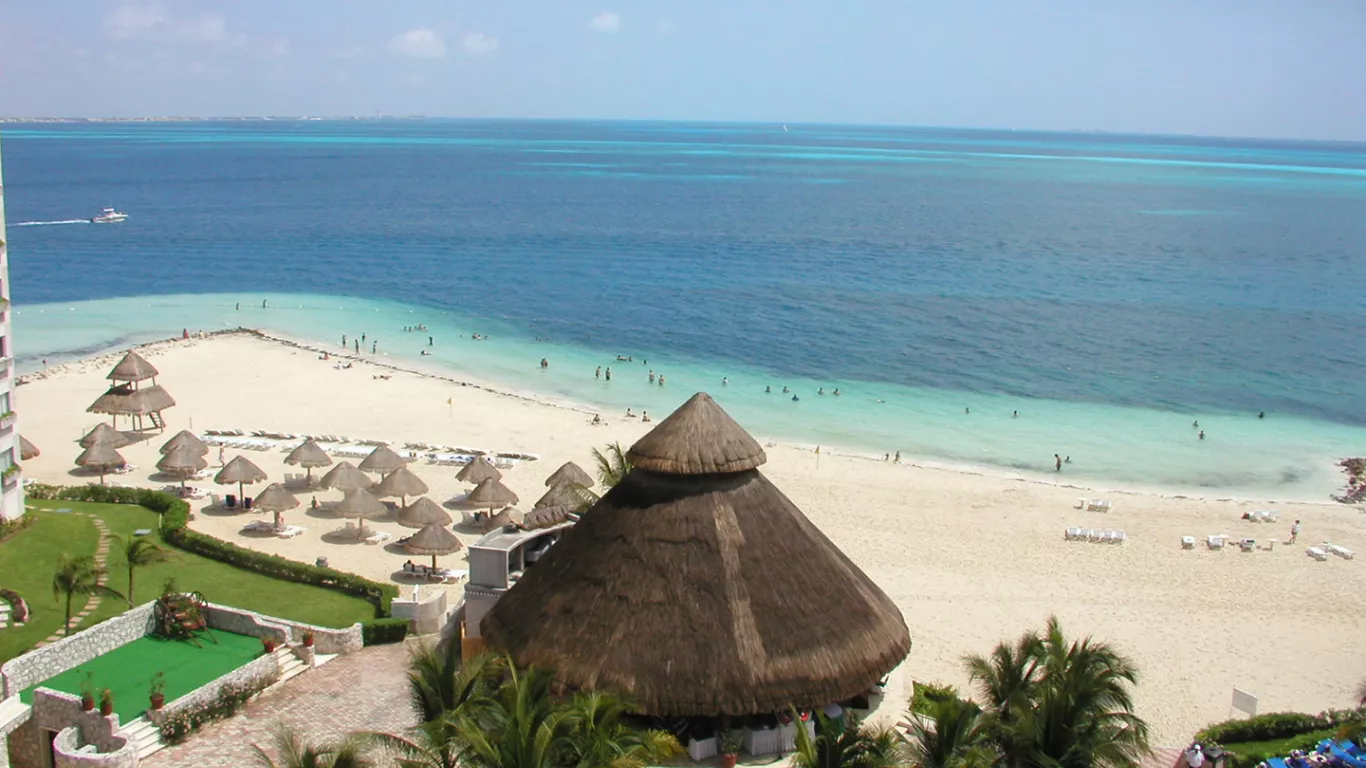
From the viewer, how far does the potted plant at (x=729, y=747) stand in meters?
14.8

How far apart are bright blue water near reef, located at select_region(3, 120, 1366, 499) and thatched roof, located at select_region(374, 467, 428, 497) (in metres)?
17.3

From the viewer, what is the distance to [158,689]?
16281mm

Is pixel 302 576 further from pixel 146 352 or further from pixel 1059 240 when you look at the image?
pixel 1059 240

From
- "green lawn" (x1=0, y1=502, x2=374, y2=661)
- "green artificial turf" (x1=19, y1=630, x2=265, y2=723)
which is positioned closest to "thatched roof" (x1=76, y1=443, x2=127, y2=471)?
"green lawn" (x1=0, y1=502, x2=374, y2=661)

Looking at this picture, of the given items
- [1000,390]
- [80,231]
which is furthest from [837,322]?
[80,231]

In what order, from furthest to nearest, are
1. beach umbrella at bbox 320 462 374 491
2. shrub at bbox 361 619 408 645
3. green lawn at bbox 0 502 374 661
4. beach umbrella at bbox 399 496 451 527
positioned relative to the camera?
beach umbrella at bbox 320 462 374 491
beach umbrella at bbox 399 496 451 527
green lawn at bbox 0 502 374 661
shrub at bbox 361 619 408 645

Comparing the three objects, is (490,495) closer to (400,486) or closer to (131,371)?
(400,486)

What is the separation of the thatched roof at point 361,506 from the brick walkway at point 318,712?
30.6 ft

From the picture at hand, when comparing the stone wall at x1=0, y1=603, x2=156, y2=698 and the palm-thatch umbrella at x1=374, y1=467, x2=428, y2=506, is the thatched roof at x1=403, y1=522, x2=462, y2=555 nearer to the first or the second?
the palm-thatch umbrella at x1=374, y1=467, x2=428, y2=506

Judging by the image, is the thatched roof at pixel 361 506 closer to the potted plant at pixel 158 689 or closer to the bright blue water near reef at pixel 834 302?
the potted plant at pixel 158 689

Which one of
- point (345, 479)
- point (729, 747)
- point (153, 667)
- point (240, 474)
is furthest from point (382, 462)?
point (729, 747)

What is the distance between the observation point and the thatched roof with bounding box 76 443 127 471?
30.5 m

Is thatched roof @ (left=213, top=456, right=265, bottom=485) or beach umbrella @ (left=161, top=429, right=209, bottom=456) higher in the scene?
beach umbrella @ (left=161, top=429, right=209, bottom=456)

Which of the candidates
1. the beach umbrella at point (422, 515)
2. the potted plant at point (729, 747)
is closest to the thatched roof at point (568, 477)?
the beach umbrella at point (422, 515)
